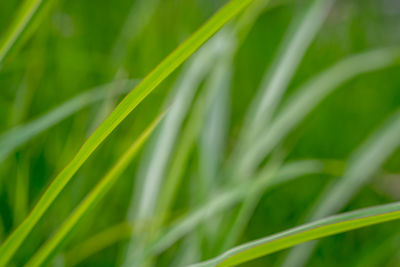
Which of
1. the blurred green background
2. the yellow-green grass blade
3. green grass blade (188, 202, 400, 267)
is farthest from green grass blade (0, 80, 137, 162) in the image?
green grass blade (188, 202, 400, 267)

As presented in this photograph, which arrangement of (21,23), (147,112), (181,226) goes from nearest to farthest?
(21,23), (181,226), (147,112)

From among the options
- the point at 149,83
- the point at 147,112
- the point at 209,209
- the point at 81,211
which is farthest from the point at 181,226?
the point at 147,112

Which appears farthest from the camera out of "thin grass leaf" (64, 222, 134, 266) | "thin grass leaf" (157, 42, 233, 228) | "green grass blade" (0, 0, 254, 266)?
"thin grass leaf" (64, 222, 134, 266)

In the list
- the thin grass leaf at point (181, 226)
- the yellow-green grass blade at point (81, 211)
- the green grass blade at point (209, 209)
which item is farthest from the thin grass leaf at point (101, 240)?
the yellow-green grass blade at point (81, 211)

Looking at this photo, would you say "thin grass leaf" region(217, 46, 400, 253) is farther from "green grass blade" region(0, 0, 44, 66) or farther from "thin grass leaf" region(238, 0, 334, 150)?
"green grass blade" region(0, 0, 44, 66)

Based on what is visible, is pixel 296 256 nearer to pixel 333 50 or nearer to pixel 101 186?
pixel 101 186

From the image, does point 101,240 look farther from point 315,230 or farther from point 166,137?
point 315,230
